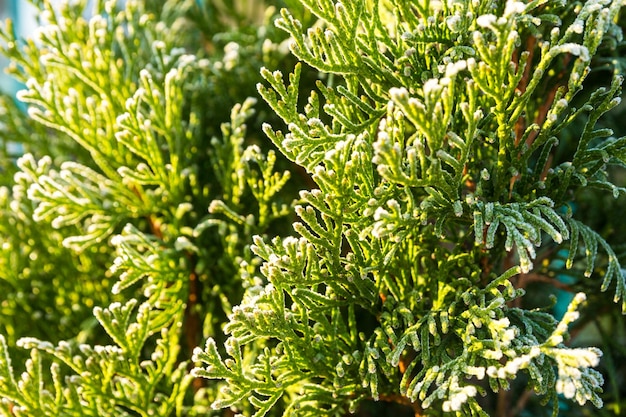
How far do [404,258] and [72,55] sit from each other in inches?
31.7

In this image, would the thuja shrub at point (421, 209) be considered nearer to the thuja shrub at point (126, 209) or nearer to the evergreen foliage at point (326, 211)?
the evergreen foliage at point (326, 211)

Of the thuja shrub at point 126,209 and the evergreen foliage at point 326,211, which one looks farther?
the thuja shrub at point 126,209

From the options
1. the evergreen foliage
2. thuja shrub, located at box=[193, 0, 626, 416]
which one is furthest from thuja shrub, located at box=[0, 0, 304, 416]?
thuja shrub, located at box=[193, 0, 626, 416]

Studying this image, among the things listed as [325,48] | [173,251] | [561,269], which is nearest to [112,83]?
[173,251]

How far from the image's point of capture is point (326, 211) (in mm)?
979

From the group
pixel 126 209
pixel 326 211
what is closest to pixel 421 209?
pixel 326 211

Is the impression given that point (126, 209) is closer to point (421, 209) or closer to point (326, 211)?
point (326, 211)

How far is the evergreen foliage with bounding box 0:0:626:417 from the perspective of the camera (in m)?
0.94

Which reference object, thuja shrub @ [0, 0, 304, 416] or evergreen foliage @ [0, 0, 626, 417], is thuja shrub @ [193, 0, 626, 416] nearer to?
evergreen foliage @ [0, 0, 626, 417]

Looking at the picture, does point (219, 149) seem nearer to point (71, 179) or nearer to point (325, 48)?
point (71, 179)

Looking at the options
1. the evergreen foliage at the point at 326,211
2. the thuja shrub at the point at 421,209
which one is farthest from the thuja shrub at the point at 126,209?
the thuja shrub at the point at 421,209

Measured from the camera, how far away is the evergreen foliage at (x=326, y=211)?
0.94 metres

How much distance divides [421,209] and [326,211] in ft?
0.48

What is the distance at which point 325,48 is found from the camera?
1.00 m
